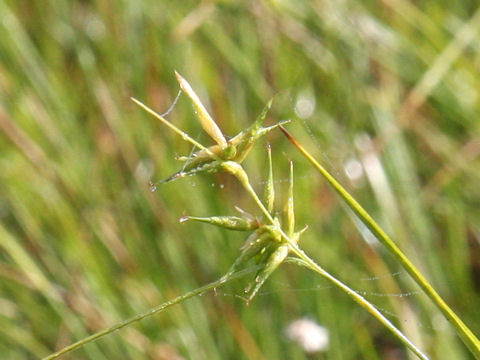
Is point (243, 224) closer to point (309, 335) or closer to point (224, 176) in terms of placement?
point (309, 335)

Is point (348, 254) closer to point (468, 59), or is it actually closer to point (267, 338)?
point (267, 338)

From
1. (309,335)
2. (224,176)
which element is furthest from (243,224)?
(224,176)

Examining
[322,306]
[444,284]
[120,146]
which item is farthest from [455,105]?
[120,146]

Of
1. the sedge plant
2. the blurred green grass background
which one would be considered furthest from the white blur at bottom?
the sedge plant

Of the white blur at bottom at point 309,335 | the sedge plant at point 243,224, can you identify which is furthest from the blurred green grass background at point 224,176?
the sedge plant at point 243,224

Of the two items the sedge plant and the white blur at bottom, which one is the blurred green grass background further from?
the sedge plant

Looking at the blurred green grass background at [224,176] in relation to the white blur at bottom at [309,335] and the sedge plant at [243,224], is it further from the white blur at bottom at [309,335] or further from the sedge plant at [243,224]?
the sedge plant at [243,224]

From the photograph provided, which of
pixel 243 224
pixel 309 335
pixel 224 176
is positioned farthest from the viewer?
pixel 224 176

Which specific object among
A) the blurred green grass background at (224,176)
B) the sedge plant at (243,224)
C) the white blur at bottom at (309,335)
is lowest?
the white blur at bottom at (309,335)
